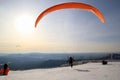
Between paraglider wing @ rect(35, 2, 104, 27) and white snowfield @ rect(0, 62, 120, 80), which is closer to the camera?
paraglider wing @ rect(35, 2, 104, 27)

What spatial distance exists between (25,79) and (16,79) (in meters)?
0.82

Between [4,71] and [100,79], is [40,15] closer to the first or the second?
[100,79]

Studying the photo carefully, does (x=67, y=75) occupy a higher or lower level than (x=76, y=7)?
lower

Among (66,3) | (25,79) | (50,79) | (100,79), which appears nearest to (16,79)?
(25,79)

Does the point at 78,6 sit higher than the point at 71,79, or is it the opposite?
the point at 78,6

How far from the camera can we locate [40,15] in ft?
36.0

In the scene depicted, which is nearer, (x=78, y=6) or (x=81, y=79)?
(x=78, y=6)

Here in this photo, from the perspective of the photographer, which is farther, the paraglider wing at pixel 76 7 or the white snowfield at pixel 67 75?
the white snowfield at pixel 67 75

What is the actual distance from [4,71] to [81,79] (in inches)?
383

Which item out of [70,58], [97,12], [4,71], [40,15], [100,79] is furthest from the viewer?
[70,58]

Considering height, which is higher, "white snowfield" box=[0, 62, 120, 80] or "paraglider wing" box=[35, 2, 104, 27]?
"paraglider wing" box=[35, 2, 104, 27]

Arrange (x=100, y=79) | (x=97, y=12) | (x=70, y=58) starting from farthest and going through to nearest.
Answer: (x=70, y=58) < (x=100, y=79) < (x=97, y=12)

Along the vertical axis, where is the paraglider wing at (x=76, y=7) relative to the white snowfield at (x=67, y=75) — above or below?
above

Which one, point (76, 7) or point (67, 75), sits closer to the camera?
point (76, 7)
